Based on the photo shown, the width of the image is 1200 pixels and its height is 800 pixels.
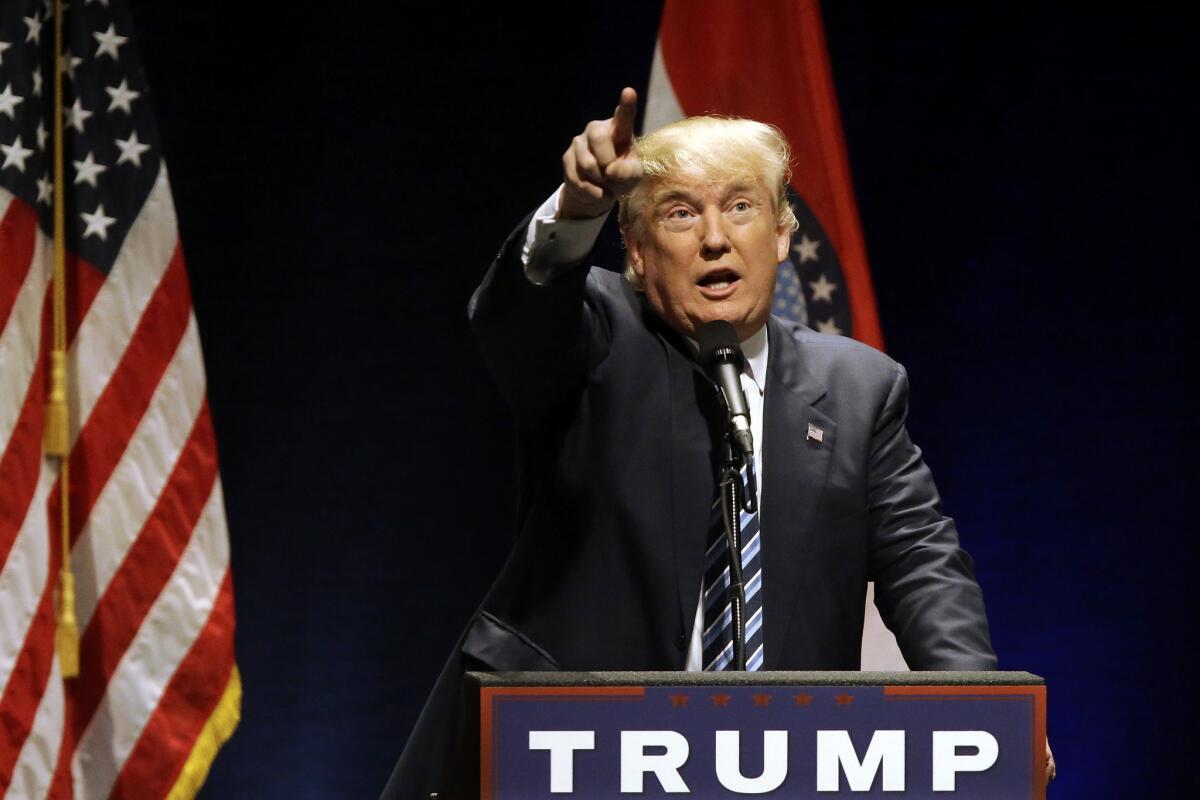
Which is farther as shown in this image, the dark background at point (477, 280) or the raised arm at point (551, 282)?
the dark background at point (477, 280)

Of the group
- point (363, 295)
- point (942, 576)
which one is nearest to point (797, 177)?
point (363, 295)

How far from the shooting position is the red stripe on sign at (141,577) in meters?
3.07

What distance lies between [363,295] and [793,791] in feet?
8.16

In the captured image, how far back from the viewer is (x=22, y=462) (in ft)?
9.54

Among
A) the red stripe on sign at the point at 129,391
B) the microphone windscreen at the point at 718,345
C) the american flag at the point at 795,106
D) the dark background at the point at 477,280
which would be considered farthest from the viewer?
the dark background at the point at 477,280

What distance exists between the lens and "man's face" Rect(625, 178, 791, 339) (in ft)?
6.06

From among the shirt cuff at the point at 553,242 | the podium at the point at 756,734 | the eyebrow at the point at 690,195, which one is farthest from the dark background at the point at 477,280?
the podium at the point at 756,734

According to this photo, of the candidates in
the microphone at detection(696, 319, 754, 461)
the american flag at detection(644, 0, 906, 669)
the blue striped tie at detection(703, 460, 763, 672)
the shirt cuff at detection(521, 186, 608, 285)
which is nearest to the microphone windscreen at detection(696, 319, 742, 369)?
the microphone at detection(696, 319, 754, 461)

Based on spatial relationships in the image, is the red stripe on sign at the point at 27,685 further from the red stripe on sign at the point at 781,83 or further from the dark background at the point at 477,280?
the red stripe on sign at the point at 781,83

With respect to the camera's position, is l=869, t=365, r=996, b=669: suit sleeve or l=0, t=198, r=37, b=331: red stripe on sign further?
l=0, t=198, r=37, b=331: red stripe on sign

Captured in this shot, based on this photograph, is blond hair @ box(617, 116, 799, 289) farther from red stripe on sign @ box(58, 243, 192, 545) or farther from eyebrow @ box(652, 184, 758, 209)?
red stripe on sign @ box(58, 243, 192, 545)

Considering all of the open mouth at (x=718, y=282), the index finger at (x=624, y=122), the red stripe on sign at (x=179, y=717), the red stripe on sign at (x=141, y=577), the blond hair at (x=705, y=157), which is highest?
the blond hair at (x=705, y=157)

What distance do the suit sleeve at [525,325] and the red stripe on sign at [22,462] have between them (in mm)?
1470

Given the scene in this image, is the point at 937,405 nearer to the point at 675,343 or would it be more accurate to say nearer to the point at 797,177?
the point at 797,177
